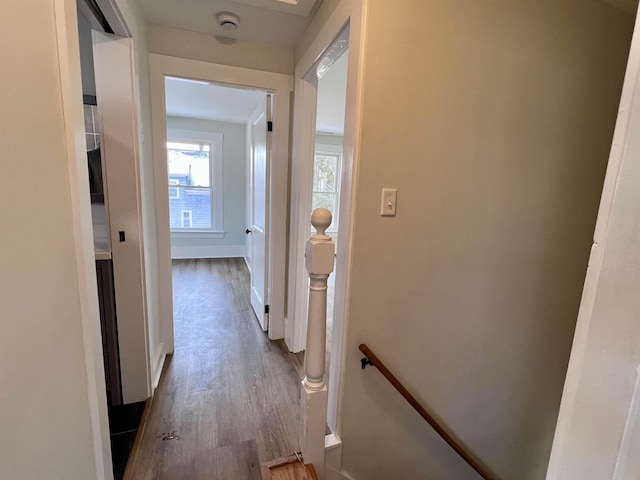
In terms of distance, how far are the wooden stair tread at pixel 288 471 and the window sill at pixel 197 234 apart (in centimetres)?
458

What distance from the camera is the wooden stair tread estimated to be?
3.85ft

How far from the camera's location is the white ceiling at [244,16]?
5.53 feet

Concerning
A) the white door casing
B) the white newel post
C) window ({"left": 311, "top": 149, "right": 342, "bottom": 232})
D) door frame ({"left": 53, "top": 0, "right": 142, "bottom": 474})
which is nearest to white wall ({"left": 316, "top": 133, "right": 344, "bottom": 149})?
window ({"left": 311, "top": 149, "right": 342, "bottom": 232})

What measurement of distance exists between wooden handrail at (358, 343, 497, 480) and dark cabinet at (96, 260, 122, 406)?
1372mm

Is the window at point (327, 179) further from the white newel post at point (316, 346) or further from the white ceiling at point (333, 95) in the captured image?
the white newel post at point (316, 346)

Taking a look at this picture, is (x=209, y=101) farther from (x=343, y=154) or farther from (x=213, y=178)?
(x=343, y=154)

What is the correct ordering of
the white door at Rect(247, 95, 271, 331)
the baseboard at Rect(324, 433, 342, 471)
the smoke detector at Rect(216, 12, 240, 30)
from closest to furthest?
the baseboard at Rect(324, 433, 342, 471), the smoke detector at Rect(216, 12, 240, 30), the white door at Rect(247, 95, 271, 331)

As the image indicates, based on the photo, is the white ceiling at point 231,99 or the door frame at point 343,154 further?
the white ceiling at point 231,99

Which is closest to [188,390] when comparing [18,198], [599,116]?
[18,198]

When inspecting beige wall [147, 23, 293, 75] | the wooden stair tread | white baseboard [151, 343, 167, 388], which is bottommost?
white baseboard [151, 343, 167, 388]

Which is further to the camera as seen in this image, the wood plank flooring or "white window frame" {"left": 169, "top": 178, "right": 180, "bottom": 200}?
"white window frame" {"left": 169, "top": 178, "right": 180, "bottom": 200}

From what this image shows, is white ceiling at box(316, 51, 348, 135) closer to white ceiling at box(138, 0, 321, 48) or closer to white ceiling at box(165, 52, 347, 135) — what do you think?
white ceiling at box(165, 52, 347, 135)

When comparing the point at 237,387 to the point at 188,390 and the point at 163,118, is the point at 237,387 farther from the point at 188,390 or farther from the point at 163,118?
the point at 163,118

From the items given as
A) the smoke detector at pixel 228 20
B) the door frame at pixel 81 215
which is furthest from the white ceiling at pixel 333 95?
the door frame at pixel 81 215
